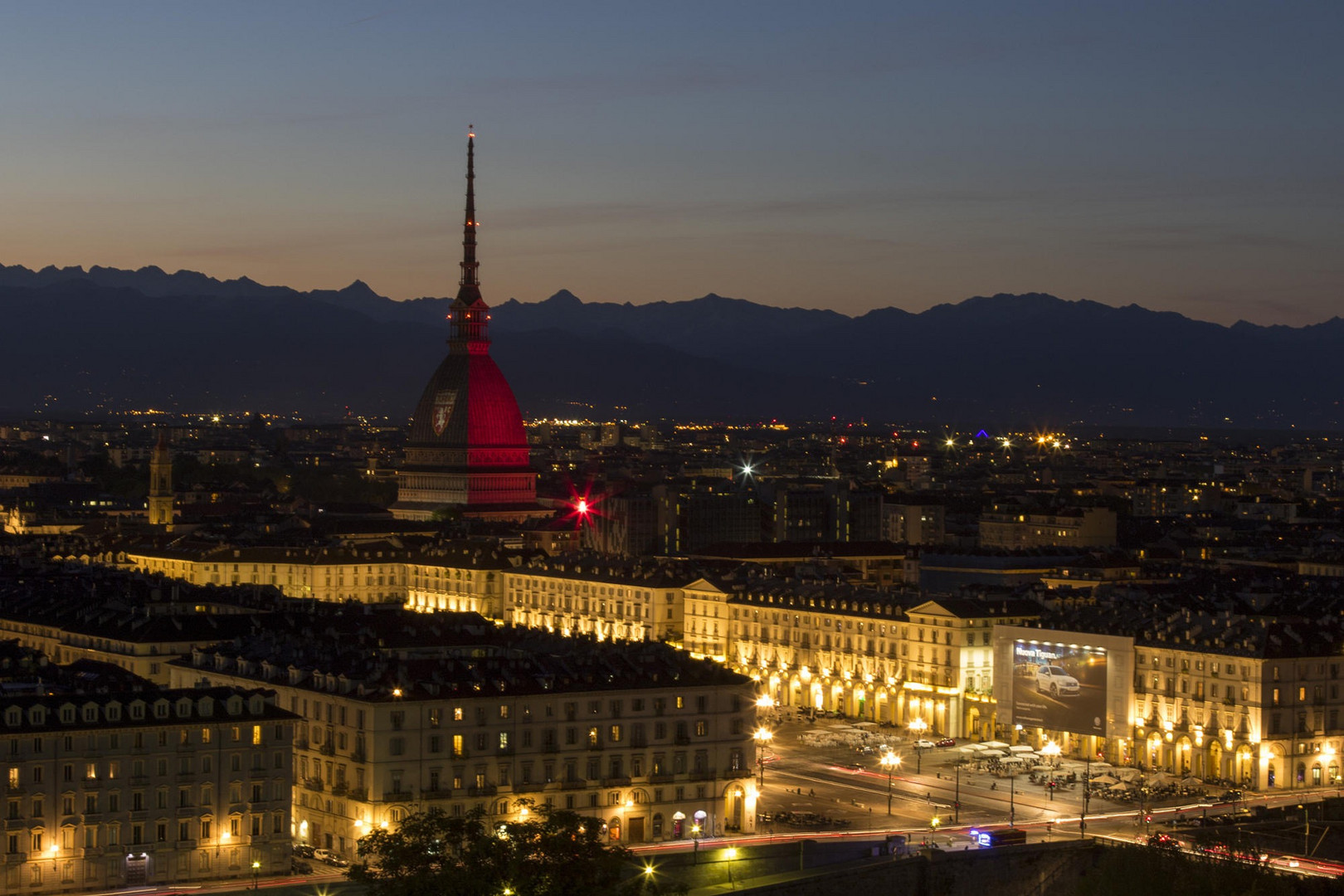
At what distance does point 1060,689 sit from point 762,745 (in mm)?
11552

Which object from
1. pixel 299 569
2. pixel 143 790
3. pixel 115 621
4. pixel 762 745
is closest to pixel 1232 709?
pixel 762 745

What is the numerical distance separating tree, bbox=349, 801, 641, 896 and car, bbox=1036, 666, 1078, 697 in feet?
112

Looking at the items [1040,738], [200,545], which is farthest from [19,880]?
[200,545]

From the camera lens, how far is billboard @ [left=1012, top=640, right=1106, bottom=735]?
9225cm

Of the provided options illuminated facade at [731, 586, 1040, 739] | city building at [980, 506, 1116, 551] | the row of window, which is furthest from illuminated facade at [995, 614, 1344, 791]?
city building at [980, 506, 1116, 551]

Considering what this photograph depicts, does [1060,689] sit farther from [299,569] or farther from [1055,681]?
[299,569]

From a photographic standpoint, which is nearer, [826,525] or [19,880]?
[19,880]

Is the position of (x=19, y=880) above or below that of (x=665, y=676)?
below

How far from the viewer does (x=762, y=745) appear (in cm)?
9281

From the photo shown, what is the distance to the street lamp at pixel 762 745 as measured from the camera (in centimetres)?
8512

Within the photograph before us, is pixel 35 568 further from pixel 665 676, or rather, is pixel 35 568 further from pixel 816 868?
pixel 816 868

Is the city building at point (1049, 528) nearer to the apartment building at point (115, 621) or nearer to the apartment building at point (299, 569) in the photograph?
the apartment building at point (299, 569)

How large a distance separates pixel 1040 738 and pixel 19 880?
43.0m

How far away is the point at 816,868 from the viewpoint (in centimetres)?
6581
